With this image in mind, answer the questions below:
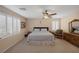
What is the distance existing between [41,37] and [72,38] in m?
1.47

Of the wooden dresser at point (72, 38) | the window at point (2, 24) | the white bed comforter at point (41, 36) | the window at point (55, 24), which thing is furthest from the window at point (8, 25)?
the wooden dresser at point (72, 38)

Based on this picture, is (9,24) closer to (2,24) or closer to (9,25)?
(9,25)

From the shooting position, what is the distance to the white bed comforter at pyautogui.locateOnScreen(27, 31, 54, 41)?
194 inches

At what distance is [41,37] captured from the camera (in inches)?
201

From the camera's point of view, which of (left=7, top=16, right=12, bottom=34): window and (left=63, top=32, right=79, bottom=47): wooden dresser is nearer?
(left=7, top=16, right=12, bottom=34): window

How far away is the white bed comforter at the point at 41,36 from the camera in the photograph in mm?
4936

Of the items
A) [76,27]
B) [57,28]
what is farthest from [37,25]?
[76,27]

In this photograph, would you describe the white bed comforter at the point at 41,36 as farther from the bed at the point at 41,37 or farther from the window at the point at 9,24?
the window at the point at 9,24

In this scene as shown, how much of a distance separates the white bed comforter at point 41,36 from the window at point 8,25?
81 centimetres

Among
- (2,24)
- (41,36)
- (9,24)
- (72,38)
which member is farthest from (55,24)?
(2,24)

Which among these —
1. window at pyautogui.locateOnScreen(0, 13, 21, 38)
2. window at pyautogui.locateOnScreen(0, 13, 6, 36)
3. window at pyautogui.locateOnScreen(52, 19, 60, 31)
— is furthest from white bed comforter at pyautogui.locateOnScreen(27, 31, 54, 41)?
window at pyautogui.locateOnScreen(0, 13, 6, 36)

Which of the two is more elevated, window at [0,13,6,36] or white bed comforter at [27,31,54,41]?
window at [0,13,6,36]

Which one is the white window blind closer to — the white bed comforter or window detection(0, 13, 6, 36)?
window detection(0, 13, 6, 36)

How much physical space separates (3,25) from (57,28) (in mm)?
2075
